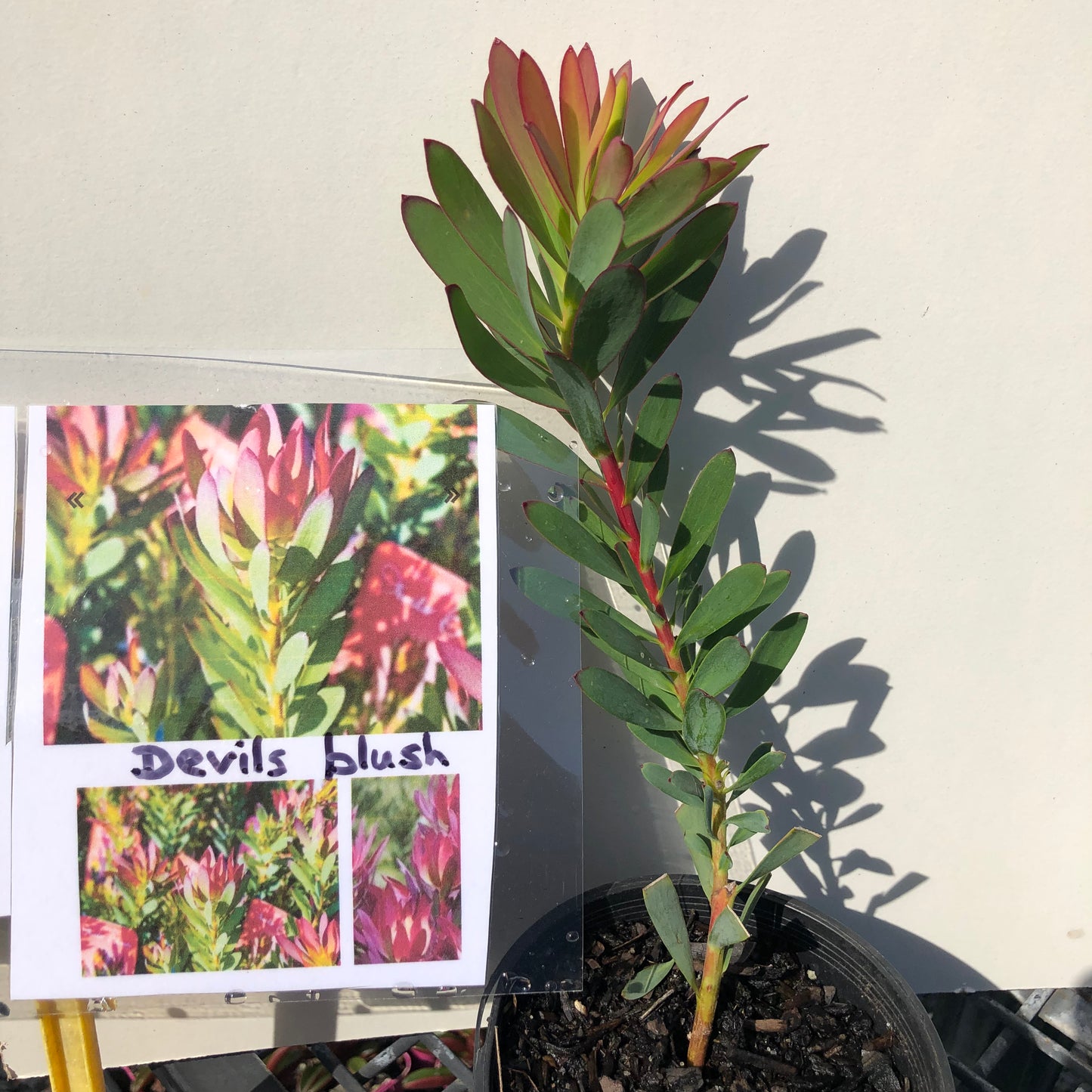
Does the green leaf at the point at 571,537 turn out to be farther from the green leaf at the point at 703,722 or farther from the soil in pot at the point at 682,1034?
the soil in pot at the point at 682,1034

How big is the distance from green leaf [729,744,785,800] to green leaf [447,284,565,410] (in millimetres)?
266

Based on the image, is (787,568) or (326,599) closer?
(326,599)

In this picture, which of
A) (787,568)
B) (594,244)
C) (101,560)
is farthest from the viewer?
(787,568)

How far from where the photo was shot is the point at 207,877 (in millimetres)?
589

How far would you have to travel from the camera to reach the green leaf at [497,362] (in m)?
0.53

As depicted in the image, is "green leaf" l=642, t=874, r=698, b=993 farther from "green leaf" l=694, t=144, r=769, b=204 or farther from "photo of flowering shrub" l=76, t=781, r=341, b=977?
"green leaf" l=694, t=144, r=769, b=204

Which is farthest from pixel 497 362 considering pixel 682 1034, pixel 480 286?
pixel 682 1034

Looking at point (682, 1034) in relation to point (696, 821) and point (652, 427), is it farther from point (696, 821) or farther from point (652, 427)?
point (652, 427)

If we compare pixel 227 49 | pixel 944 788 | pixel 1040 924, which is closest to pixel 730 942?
pixel 944 788

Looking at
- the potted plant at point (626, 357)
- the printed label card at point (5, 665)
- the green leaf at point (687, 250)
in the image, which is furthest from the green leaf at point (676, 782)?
the printed label card at point (5, 665)

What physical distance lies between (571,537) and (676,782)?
6.9 inches

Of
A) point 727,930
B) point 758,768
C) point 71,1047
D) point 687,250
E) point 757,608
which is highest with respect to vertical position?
point 687,250

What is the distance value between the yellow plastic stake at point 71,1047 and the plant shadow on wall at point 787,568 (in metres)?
0.41

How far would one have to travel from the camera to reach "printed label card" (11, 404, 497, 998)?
1.90ft
